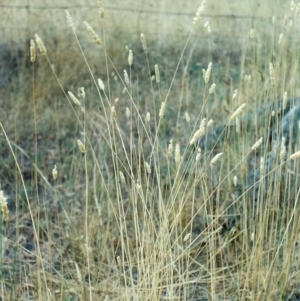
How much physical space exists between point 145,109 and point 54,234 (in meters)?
1.49

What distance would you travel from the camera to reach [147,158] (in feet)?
11.3

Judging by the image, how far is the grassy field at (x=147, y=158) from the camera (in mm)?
1904

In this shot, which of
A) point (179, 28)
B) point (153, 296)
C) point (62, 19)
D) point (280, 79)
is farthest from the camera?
point (179, 28)

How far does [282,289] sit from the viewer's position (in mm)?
1993

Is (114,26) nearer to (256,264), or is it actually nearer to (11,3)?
(11,3)

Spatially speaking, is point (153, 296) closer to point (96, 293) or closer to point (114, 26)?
point (96, 293)

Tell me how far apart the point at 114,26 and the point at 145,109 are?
1.32m

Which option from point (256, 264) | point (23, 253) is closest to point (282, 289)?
point (256, 264)

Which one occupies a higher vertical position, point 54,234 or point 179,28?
point 179,28

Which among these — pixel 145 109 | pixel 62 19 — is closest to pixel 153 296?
pixel 145 109

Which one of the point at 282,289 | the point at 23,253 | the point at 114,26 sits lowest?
the point at 23,253

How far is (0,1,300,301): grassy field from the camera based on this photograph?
6.25ft

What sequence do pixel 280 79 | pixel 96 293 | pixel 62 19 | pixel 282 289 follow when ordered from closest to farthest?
pixel 282 289
pixel 96 293
pixel 280 79
pixel 62 19

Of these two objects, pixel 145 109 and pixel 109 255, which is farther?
pixel 145 109
